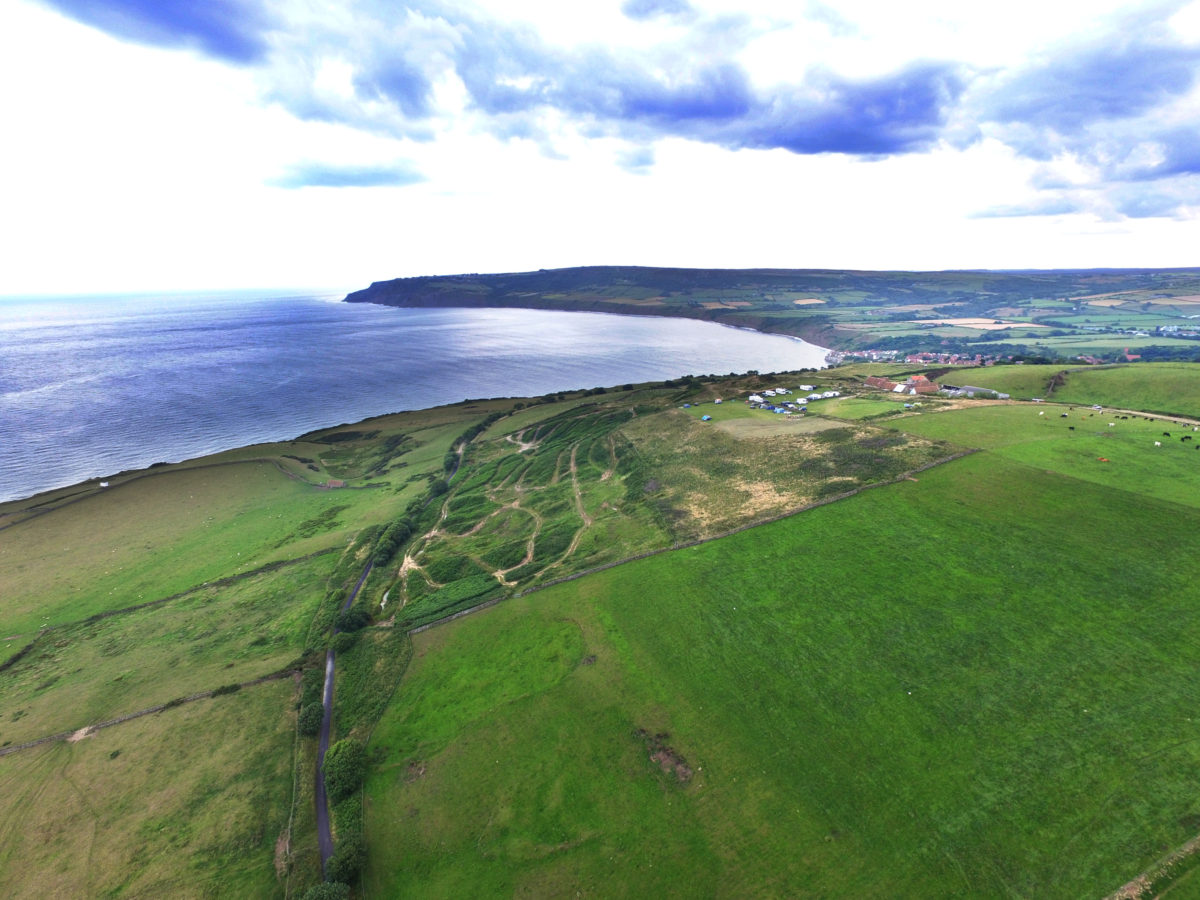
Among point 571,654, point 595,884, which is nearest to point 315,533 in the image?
point 571,654

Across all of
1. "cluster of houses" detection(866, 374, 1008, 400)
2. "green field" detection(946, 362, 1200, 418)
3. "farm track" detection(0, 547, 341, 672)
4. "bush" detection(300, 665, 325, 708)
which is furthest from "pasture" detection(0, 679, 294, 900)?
"green field" detection(946, 362, 1200, 418)

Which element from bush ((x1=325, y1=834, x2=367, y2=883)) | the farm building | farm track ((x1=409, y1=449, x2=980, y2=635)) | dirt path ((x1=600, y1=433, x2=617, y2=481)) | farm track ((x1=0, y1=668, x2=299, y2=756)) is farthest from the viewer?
the farm building

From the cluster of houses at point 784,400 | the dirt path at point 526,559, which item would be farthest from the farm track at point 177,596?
the cluster of houses at point 784,400

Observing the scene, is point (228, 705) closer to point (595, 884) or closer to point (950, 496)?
point (595, 884)

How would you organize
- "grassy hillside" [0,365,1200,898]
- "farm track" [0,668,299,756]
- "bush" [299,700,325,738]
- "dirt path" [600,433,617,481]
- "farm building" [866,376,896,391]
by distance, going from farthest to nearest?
"farm building" [866,376,896,391]
"dirt path" [600,433,617,481]
"farm track" [0,668,299,756]
"bush" [299,700,325,738]
"grassy hillside" [0,365,1200,898]

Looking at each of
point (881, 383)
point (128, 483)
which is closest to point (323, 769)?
point (128, 483)

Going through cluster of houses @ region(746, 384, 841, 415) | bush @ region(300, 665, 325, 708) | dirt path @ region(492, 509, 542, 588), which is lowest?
bush @ region(300, 665, 325, 708)

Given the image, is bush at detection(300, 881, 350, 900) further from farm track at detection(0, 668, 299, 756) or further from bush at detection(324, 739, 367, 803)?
farm track at detection(0, 668, 299, 756)
